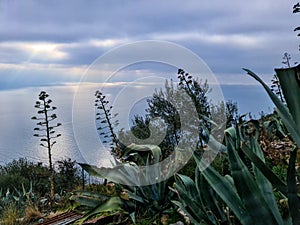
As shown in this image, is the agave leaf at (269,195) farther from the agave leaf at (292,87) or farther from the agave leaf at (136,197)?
the agave leaf at (136,197)

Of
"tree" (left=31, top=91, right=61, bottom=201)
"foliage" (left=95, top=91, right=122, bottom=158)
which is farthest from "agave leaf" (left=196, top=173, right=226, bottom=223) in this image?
"tree" (left=31, top=91, right=61, bottom=201)

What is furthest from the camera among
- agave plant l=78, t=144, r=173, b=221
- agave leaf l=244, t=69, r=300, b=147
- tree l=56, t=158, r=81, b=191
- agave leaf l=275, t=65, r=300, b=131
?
tree l=56, t=158, r=81, b=191

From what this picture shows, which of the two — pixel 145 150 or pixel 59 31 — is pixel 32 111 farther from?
pixel 145 150

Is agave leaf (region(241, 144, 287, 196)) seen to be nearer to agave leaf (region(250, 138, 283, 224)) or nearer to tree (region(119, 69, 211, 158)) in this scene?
agave leaf (region(250, 138, 283, 224))

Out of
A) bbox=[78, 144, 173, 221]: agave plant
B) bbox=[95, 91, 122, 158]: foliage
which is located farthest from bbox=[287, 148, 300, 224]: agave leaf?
bbox=[95, 91, 122, 158]: foliage

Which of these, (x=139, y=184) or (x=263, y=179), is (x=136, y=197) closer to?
(x=139, y=184)

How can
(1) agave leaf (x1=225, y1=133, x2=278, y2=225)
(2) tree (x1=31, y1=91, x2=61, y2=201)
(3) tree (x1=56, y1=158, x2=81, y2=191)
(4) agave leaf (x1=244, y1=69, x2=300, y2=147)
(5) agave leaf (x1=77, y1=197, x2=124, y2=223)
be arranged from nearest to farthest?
(4) agave leaf (x1=244, y1=69, x2=300, y2=147) < (1) agave leaf (x1=225, y1=133, x2=278, y2=225) < (5) agave leaf (x1=77, y1=197, x2=124, y2=223) < (2) tree (x1=31, y1=91, x2=61, y2=201) < (3) tree (x1=56, y1=158, x2=81, y2=191)

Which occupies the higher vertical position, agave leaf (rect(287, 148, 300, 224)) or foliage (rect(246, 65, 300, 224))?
foliage (rect(246, 65, 300, 224))

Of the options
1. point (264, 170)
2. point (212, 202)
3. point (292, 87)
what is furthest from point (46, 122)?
point (292, 87)

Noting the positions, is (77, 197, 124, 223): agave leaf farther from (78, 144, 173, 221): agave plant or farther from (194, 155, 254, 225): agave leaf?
(194, 155, 254, 225): agave leaf

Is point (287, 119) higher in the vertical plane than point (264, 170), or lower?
higher

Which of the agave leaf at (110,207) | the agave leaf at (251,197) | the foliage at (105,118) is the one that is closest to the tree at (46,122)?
the foliage at (105,118)

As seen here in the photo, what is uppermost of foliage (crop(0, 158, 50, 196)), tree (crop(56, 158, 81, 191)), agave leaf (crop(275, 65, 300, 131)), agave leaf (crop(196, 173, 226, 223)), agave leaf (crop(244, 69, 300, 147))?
agave leaf (crop(275, 65, 300, 131))

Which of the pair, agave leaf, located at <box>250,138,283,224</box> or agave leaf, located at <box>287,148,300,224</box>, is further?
agave leaf, located at <box>250,138,283,224</box>
